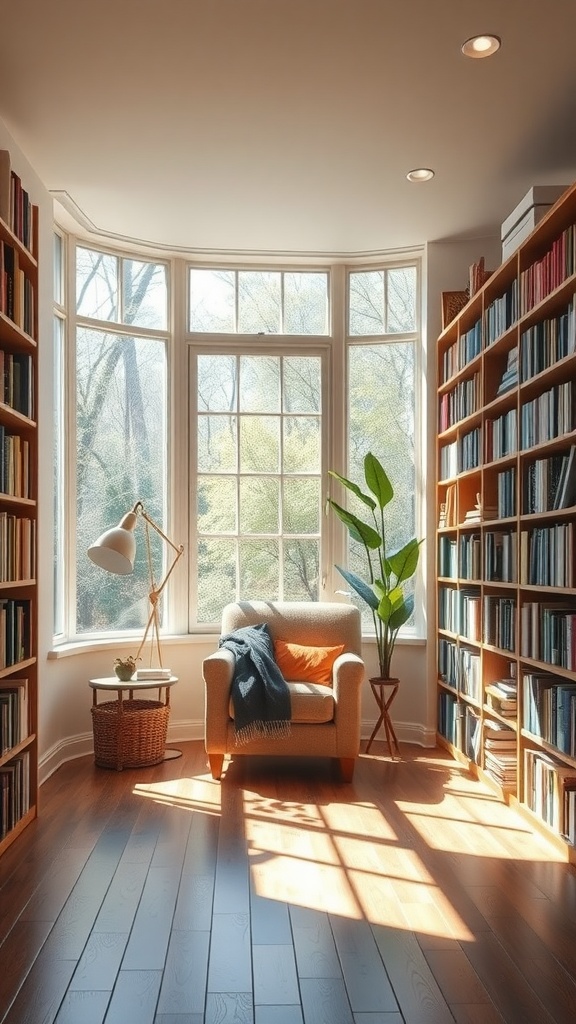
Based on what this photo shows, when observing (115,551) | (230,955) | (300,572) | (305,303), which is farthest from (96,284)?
(230,955)

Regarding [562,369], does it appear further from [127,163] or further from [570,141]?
[127,163]

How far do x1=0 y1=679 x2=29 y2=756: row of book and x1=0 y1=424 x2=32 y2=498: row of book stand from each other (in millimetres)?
796

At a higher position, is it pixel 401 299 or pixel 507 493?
pixel 401 299

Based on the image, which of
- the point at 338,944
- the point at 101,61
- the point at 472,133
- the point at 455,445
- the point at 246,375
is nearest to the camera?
the point at 338,944

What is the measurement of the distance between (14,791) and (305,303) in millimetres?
3751

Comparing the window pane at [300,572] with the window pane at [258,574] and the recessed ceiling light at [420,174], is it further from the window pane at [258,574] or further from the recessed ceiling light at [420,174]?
the recessed ceiling light at [420,174]

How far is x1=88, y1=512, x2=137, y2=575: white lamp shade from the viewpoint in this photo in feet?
16.1

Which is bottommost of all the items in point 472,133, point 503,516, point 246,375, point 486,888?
point 486,888

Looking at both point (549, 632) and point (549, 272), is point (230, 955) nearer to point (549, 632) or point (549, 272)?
point (549, 632)

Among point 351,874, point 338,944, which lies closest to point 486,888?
point 351,874

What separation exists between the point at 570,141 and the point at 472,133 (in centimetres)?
48

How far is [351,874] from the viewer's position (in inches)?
135

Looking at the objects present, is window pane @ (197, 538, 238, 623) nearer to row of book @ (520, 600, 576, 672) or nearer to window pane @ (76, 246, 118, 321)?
window pane @ (76, 246, 118, 321)

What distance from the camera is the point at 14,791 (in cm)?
381
